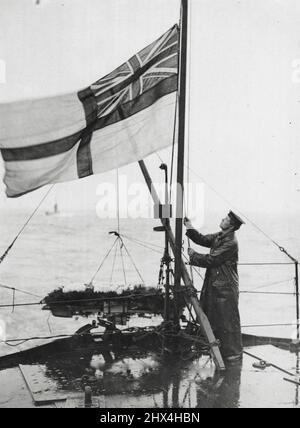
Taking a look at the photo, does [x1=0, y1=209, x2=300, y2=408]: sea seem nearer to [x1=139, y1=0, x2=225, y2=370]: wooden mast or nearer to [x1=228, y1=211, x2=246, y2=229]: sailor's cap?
[x1=139, y1=0, x2=225, y2=370]: wooden mast

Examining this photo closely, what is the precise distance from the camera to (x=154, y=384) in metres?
5.89

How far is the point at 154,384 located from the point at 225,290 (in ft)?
5.26

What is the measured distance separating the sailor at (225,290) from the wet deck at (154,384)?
0.34 m

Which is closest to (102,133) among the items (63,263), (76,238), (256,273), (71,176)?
(71,176)

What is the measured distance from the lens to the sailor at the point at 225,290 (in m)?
6.65

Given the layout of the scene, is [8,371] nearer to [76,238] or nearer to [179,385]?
[179,385]

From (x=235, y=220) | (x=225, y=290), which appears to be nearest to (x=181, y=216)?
(x=235, y=220)

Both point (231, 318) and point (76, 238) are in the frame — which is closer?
point (231, 318)

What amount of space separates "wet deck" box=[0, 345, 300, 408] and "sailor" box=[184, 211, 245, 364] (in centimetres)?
34

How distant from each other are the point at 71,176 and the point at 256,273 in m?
50.1

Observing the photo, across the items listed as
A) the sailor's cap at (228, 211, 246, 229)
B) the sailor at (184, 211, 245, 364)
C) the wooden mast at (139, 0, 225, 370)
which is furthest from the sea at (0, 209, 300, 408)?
the sailor's cap at (228, 211, 246, 229)

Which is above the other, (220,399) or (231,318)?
(231,318)

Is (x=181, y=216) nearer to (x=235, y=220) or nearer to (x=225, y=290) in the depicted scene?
(x=235, y=220)
